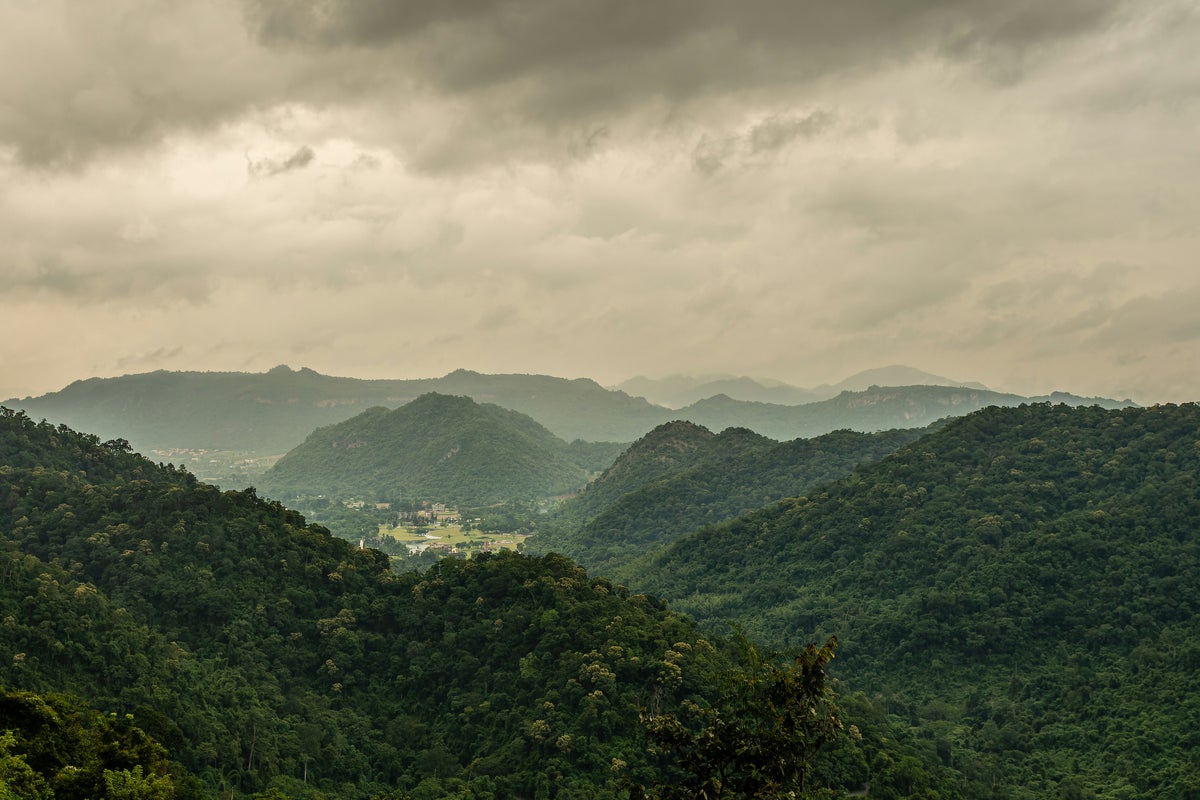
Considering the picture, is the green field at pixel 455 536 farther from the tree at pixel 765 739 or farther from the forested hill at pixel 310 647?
the tree at pixel 765 739

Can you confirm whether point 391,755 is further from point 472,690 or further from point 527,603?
point 527,603

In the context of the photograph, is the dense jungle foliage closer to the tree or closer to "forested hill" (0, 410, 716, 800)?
"forested hill" (0, 410, 716, 800)

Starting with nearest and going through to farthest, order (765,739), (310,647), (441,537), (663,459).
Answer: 1. (765,739)
2. (310,647)
3. (441,537)
4. (663,459)

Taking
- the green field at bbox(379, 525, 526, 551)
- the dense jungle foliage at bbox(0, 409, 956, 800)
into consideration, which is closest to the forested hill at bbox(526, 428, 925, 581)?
the green field at bbox(379, 525, 526, 551)

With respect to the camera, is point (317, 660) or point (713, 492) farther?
point (713, 492)

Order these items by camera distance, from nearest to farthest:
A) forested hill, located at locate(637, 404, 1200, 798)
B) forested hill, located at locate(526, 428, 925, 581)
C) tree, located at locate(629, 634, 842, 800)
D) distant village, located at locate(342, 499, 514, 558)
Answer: tree, located at locate(629, 634, 842, 800), forested hill, located at locate(637, 404, 1200, 798), forested hill, located at locate(526, 428, 925, 581), distant village, located at locate(342, 499, 514, 558)

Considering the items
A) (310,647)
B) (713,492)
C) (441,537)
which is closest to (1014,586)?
(310,647)

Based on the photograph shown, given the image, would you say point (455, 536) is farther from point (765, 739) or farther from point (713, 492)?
point (765, 739)
